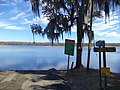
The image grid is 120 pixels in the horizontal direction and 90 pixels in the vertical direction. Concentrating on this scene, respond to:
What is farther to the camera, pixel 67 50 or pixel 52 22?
pixel 52 22

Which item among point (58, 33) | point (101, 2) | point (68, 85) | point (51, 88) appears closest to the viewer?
point (51, 88)

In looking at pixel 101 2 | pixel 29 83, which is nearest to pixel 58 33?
pixel 101 2

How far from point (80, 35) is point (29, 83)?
24.5ft

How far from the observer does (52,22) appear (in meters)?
19.5

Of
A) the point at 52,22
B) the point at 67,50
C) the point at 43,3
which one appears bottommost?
the point at 67,50

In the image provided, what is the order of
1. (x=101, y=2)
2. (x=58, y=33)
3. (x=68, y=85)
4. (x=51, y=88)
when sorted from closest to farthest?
(x=51, y=88) < (x=68, y=85) < (x=101, y=2) < (x=58, y=33)

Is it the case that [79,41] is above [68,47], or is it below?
above

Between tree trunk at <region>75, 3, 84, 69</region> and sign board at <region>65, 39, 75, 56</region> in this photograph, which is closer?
sign board at <region>65, 39, 75, 56</region>

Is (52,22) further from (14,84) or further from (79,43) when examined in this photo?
(14,84)

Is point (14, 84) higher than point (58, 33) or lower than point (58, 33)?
lower

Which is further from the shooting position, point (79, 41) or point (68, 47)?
point (79, 41)

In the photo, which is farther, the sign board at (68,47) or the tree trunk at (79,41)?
the tree trunk at (79,41)

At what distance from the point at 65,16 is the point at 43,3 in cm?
167

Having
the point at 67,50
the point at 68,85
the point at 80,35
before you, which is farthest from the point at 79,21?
the point at 68,85
